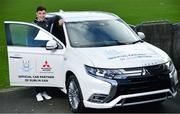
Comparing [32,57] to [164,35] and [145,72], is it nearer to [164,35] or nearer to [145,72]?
[145,72]

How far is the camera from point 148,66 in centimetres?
808

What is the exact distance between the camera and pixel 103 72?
8.00m

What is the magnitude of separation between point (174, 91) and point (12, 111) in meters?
3.25

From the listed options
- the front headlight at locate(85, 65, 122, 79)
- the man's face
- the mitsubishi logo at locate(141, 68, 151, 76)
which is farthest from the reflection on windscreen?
the mitsubishi logo at locate(141, 68, 151, 76)

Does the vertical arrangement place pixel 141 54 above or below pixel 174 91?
above

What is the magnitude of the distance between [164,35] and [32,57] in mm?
4296

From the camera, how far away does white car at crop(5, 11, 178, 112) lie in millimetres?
7945

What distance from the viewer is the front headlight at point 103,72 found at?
792cm

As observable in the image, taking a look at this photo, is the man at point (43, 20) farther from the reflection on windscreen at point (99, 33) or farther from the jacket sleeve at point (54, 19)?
the reflection on windscreen at point (99, 33)

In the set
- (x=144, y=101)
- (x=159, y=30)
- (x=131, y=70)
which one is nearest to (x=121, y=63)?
(x=131, y=70)

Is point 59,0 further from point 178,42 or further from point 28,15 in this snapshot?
point 178,42

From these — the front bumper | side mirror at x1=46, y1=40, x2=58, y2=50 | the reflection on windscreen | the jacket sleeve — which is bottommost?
the front bumper

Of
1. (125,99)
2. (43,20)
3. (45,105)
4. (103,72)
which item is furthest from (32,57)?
(125,99)

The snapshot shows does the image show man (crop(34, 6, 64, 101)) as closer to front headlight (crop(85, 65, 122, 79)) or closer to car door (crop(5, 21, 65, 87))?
car door (crop(5, 21, 65, 87))
